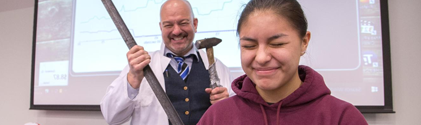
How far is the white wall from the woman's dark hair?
52.4 inches

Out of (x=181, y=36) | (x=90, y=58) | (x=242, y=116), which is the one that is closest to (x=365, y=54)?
(x=181, y=36)

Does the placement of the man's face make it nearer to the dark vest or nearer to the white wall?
the dark vest

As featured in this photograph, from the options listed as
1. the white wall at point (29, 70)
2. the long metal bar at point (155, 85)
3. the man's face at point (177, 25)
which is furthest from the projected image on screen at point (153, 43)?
the long metal bar at point (155, 85)

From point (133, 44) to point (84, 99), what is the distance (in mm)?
1576

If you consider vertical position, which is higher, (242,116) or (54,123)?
(242,116)

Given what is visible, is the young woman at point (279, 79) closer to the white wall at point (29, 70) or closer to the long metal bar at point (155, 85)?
the long metal bar at point (155, 85)

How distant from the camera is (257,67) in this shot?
27.7 inches

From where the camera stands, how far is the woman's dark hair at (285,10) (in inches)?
27.5

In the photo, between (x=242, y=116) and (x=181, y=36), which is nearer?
(x=242, y=116)

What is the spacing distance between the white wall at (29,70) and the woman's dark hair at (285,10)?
4.37 ft

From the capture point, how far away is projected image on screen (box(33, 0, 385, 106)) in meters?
1.75

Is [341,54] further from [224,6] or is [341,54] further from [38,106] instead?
[38,106]

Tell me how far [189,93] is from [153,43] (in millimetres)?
944

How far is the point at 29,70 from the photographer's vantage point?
2764 millimetres
